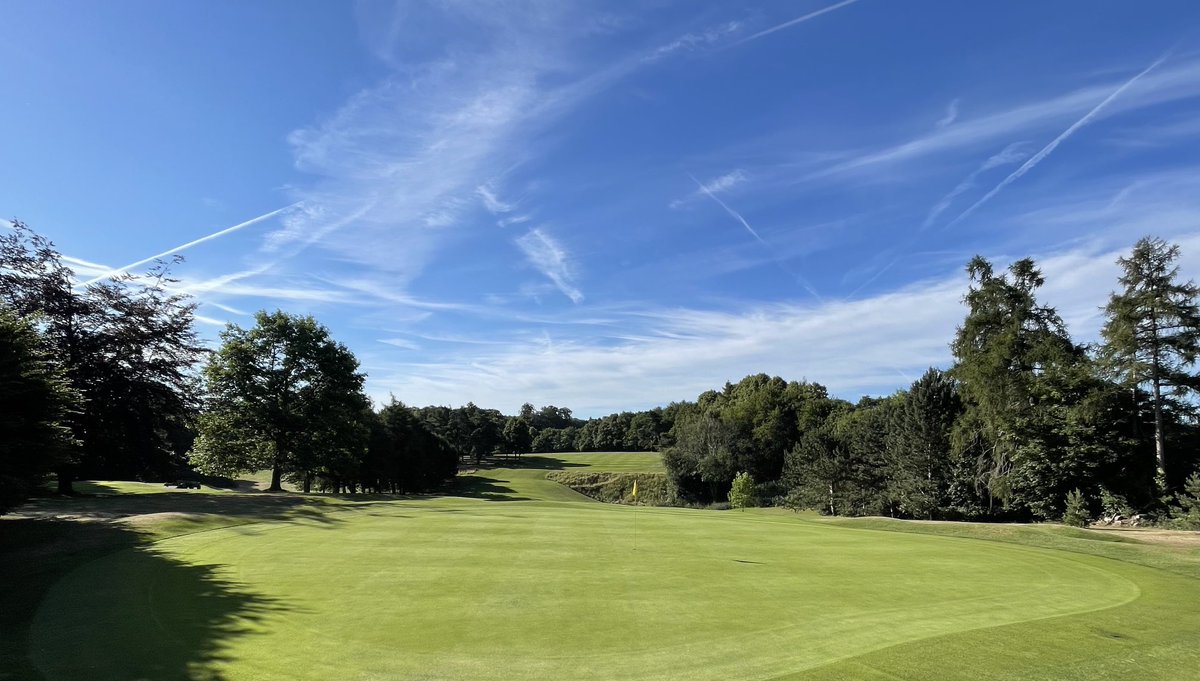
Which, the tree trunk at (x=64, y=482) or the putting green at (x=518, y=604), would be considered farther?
the tree trunk at (x=64, y=482)

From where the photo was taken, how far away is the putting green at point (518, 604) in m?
7.31

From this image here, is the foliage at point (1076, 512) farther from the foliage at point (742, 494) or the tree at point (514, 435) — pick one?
the tree at point (514, 435)

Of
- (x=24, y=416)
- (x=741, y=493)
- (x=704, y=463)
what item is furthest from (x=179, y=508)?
(x=704, y=463)

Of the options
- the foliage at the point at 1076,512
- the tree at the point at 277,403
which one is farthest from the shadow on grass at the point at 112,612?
the foliage at the point at 1076,512

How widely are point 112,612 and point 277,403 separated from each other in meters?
34.4

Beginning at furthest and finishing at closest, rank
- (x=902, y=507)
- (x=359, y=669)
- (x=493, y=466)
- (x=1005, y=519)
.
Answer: (x=493, y=466) → (x=902, y=507) → (x=1005, y=519) → (x=359, y=669)

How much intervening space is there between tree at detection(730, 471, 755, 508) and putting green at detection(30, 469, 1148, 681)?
41.1m

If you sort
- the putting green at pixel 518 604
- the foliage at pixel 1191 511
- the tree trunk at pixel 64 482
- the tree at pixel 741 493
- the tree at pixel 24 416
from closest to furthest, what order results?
the putting green at pixel 518 604, the tree at pixel 24 416, the foliage at pixel 1191 511, the tree trunk at pixel 64 482, the tree at pixel 741 493

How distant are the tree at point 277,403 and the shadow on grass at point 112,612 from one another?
2588 cm

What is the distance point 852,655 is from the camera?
7.83 m

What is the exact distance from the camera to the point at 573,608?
9688mm

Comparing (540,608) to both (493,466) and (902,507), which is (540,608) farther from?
(493,466)

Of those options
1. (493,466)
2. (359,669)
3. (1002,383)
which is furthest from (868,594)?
(493,466)

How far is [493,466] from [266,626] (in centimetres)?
10684
